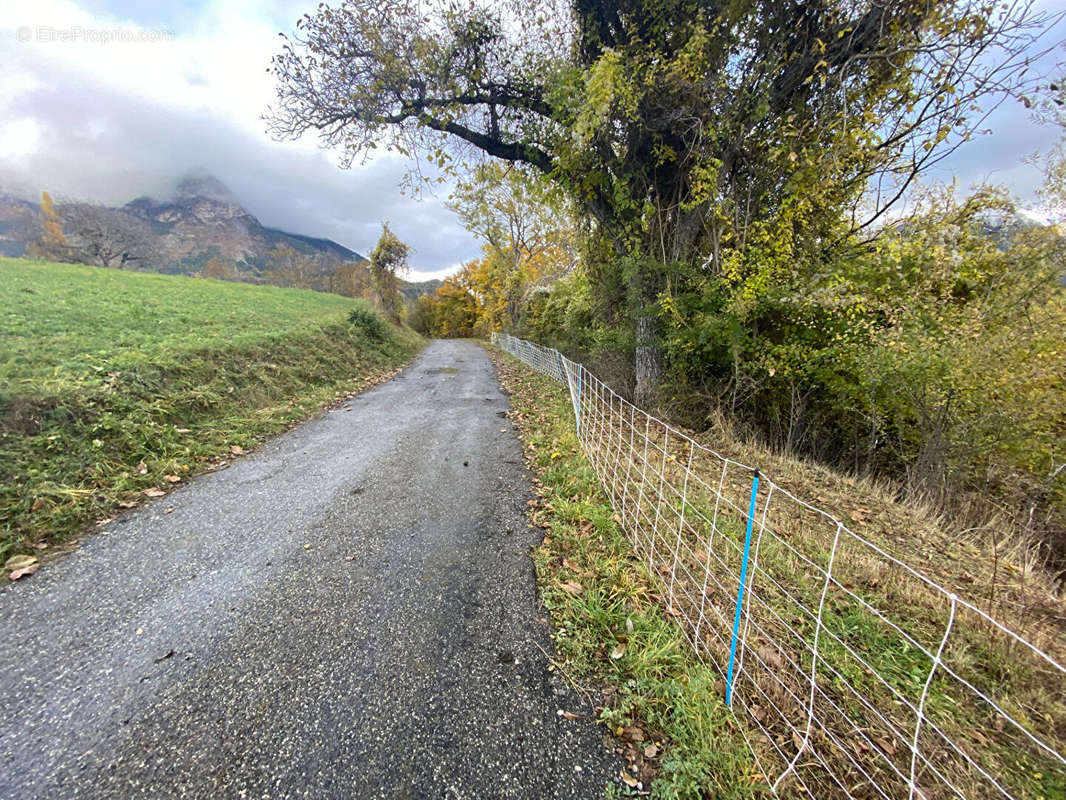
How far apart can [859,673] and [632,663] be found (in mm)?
1123

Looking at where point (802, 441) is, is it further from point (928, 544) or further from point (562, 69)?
point (562, 69)

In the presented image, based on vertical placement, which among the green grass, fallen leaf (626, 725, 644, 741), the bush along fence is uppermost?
the bush along fence

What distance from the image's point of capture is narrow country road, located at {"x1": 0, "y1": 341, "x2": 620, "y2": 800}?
4.96ft

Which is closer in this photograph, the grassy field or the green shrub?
the grassy field

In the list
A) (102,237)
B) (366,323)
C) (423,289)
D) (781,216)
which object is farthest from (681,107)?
(102,237)

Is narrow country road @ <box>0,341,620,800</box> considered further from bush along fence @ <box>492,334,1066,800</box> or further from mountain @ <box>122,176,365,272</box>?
mountain @ <box>122,176,365,272</box>

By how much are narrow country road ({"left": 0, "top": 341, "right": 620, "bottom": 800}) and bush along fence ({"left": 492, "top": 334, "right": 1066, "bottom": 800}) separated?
81cm

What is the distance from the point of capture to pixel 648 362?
662cm

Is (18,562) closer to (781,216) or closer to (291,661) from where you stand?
(291,661)

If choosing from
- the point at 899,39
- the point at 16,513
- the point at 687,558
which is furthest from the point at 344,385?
the point at 899,39

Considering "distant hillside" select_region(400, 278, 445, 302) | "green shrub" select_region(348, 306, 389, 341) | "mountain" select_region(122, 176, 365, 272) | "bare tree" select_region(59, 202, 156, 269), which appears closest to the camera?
"green shrub" select_region(348, 306, 389, 341)

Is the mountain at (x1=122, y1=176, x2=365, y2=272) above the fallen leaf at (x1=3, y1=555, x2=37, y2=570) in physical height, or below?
above

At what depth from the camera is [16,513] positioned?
286 centimetres

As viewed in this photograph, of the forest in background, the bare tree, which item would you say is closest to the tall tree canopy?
the forest in background
